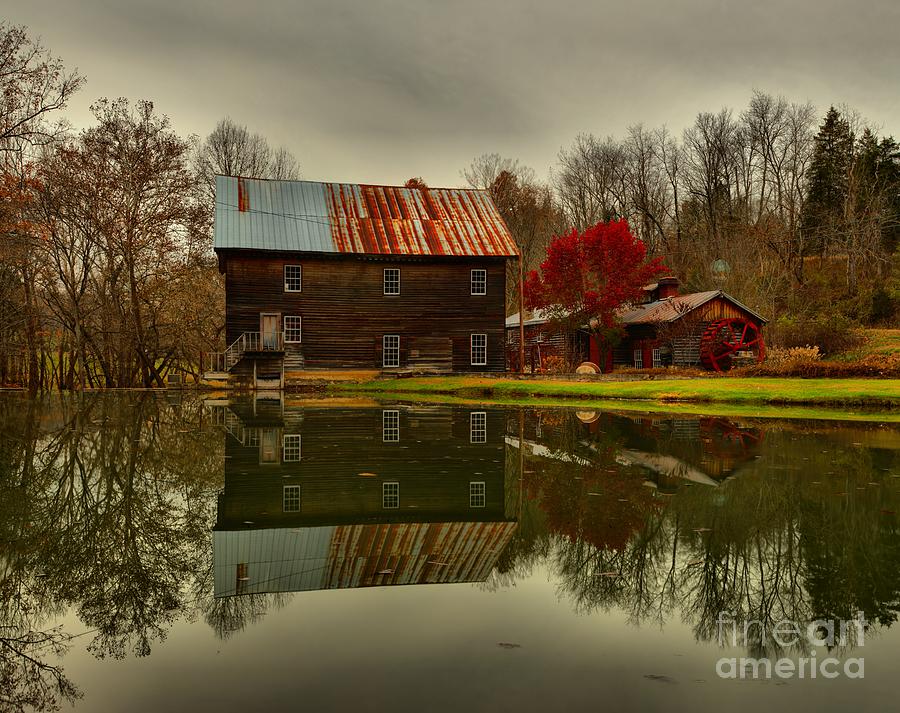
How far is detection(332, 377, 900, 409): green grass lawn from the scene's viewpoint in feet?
75.5

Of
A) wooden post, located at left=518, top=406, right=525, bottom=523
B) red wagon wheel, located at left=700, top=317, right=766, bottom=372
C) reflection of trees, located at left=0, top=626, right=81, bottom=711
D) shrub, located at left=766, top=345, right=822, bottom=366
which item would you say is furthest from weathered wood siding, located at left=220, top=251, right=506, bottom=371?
reflection of trees, located at left=0, top=626, right=81, bottom=711

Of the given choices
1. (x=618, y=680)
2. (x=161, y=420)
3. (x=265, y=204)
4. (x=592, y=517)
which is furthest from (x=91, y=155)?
(x=618, y=680)

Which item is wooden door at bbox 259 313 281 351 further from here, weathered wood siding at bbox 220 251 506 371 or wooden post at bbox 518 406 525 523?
wooden post at bbox 518 406 525 523

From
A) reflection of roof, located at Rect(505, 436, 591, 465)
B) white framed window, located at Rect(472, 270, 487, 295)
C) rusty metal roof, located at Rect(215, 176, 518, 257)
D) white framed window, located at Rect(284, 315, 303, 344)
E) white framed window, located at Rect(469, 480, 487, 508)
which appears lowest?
white framed window, located at Rect(469, 480, 487, 508)

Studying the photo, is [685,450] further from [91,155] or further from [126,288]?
[126,288]

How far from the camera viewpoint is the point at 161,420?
1723 centimetres

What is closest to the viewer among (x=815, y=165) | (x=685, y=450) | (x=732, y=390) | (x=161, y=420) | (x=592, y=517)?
(x=592, y=517)

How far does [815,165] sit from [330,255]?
46.1 meters

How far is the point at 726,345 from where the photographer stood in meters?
39.8

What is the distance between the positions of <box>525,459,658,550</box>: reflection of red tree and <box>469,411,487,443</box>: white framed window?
3.38 meters

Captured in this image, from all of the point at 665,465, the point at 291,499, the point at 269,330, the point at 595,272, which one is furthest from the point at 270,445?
the point at 595,272

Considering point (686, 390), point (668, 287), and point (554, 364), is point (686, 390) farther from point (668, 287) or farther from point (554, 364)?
point (668, 287)

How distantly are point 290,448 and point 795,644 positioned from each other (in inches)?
365

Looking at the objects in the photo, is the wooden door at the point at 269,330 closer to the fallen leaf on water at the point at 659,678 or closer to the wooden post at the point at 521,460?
the wooden post at the point at 521,460
